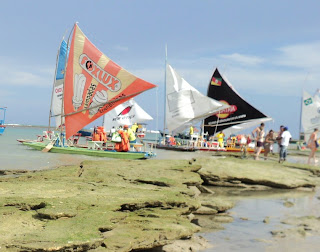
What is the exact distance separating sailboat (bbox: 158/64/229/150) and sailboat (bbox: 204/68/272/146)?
3.73 feet

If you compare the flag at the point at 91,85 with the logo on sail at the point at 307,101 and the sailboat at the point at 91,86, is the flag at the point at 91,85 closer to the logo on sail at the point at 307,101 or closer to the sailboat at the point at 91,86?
the sailboat at the point at 91,86

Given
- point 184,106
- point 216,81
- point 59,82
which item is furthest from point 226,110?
point 59,82

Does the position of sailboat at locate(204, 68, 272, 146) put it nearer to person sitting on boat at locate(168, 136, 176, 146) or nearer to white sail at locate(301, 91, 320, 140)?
person sitting on boat at locate(168, 136, 176, 146)

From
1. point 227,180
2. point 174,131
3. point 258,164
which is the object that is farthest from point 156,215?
point 174,131

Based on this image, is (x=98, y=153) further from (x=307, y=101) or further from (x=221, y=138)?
(x=307, y=101)

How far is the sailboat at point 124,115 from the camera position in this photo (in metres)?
47.3

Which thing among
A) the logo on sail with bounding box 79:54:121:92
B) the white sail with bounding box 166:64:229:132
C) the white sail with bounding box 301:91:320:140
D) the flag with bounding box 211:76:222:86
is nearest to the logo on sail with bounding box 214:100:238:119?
the white sail with bounding box 166:64:229:132

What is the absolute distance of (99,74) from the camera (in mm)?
21688

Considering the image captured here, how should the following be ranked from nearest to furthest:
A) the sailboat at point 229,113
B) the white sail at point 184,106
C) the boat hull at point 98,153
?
1. the boat hull at point 98,153
2. the white sail at point 184,106
3. the sailboat at point 229,113

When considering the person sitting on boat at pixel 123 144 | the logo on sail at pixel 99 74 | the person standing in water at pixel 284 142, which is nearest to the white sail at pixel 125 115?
the logo on sail at pixel 99 74

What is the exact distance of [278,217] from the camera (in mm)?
8070

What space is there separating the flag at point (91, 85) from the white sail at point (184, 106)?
17.8 metres

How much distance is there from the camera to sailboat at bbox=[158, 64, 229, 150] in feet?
128

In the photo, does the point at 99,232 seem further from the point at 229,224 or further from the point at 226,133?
the point at 226,133
